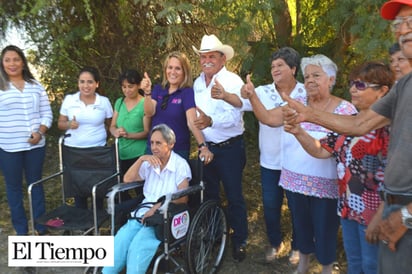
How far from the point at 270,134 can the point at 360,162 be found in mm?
931

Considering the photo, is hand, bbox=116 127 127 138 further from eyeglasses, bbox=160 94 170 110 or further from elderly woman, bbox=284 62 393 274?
elderly woman, bbox=284 62 393 274

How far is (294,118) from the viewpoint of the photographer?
1958 mm

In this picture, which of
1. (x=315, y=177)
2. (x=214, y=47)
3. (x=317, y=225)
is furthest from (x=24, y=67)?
(x=317, y=225)

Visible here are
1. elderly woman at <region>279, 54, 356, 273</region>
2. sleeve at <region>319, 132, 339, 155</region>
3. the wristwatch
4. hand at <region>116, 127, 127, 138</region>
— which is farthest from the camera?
hand at <region>116, 127, 127, 138</region>

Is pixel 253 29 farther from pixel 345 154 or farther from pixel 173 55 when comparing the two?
pixel 345 154

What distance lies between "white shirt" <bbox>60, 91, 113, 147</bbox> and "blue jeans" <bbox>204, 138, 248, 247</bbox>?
99 cm

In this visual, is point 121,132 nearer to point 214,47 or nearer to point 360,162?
point 214,47

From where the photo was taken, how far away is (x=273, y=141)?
308 cm

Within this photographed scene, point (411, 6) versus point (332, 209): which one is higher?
point (411, 6)

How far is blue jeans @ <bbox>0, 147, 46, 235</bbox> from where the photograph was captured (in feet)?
11.2

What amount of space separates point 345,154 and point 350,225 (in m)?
0.41

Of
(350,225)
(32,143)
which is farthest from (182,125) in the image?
(350,225)

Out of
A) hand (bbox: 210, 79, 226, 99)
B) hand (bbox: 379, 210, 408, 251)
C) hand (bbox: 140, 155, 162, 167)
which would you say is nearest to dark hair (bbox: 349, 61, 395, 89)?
hand (bbox: 379, 210, 408, 251)

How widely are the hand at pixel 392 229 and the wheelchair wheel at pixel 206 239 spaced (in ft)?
4.55
